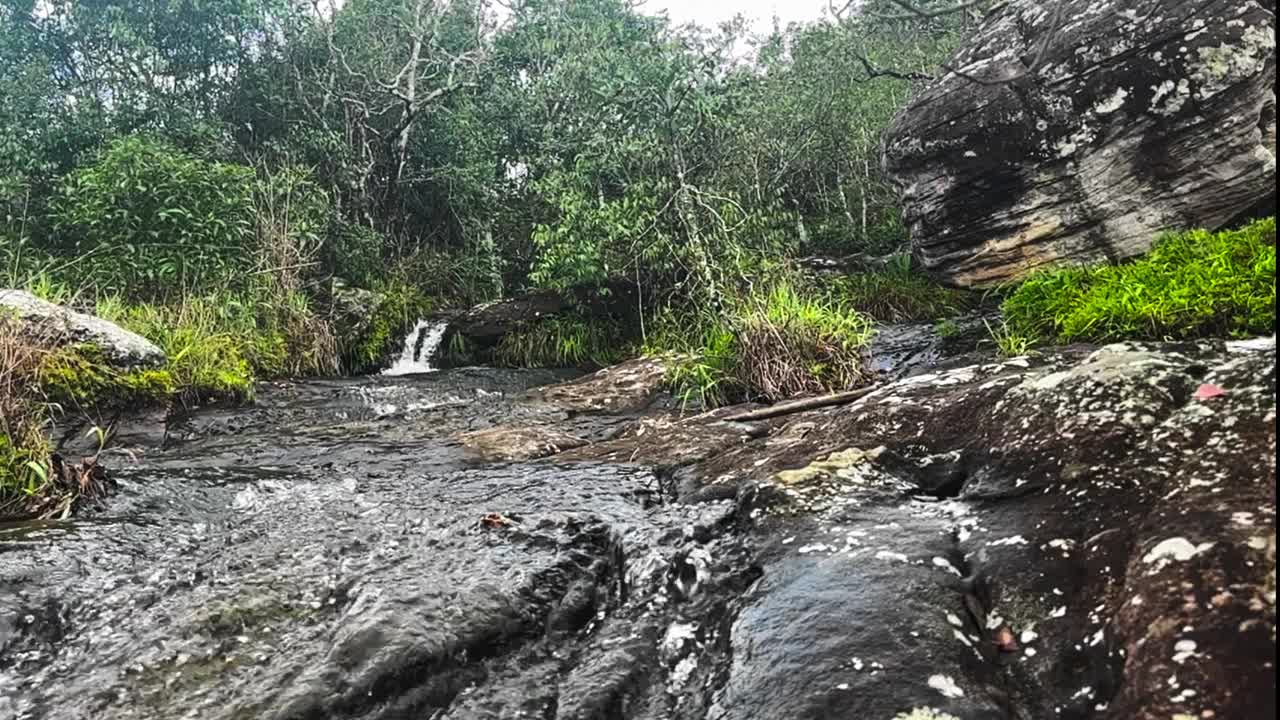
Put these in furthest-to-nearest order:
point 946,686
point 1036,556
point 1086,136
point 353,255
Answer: point 353,255, point 1086,136, point 1036,556, point 946,686

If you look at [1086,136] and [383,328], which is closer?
[1086,136]

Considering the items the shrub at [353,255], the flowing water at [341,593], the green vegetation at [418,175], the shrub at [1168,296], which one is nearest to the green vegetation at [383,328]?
the green vegetation at [418,175]

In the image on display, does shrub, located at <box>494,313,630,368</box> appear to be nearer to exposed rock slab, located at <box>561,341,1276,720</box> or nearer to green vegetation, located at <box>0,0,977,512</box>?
green vegetation, located at <box>0,0,977,512</box>

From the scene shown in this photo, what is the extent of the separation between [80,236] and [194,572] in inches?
525

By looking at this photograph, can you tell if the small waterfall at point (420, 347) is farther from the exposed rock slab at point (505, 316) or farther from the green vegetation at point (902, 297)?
the green vegetation at point (902, 297)

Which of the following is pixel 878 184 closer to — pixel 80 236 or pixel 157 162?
pixel 157 162

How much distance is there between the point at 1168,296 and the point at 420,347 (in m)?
11.7

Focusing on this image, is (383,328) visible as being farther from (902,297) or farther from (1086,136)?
(1086,136)

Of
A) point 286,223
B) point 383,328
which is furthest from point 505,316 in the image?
point 286,223

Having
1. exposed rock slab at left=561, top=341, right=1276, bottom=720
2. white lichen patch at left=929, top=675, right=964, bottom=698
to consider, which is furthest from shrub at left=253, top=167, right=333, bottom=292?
white lichen patch at left=929, top=675, right=964, bottom=698

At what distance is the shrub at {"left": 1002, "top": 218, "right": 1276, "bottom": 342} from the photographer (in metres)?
5.39

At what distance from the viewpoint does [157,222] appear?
41.4 feet

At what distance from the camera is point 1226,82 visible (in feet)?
28.6

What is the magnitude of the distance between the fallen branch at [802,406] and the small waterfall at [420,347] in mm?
9334
